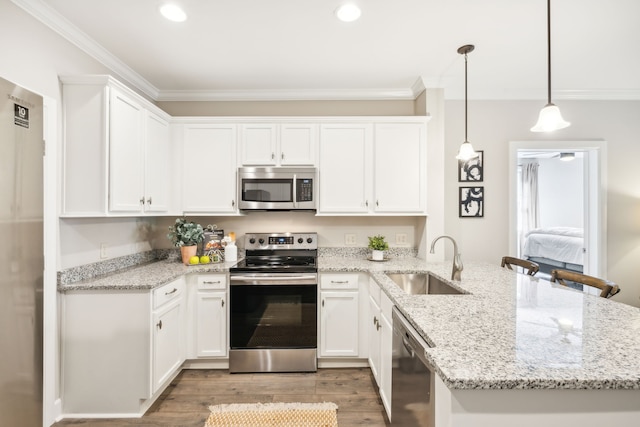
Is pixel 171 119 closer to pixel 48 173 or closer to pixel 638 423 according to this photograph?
pixel 48 173

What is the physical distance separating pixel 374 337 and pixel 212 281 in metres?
1.43

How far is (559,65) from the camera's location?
104 inches

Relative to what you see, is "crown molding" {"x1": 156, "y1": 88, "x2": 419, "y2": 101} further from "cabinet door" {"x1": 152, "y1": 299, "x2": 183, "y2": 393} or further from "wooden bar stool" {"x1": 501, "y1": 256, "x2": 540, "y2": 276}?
"cabinet door" {"x1": 152, "y1": 299, "x2": 183, "y2": 393}

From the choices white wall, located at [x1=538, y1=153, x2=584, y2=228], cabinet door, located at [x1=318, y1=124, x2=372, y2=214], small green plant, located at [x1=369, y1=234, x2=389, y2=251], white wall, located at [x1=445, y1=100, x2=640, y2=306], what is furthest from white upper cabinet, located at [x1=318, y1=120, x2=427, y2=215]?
white wall, located at [x1=538, y1=153, x2=584, y2=228]

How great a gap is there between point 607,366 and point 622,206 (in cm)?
332

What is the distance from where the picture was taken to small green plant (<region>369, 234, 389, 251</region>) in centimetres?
294

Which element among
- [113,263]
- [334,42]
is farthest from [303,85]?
[113,263]

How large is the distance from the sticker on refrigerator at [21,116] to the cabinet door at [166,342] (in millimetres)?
1348

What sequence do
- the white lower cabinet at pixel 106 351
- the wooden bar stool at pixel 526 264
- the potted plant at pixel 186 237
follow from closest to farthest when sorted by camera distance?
the white lower cabinet at pixel 106 351 < the wooden bar stool at pixel 526 264 < the potted plant at pixel 186 237

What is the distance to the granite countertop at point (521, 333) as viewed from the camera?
33.7 inches

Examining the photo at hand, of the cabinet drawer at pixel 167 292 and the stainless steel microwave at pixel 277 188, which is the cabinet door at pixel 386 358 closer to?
the stainless steel microwave at pixel 277 188

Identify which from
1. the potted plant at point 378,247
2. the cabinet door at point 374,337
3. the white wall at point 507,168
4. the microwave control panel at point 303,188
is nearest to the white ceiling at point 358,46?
the white wall at point 507,168

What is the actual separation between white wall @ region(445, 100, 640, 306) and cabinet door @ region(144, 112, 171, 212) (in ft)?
9.26

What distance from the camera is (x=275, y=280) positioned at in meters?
2.58
